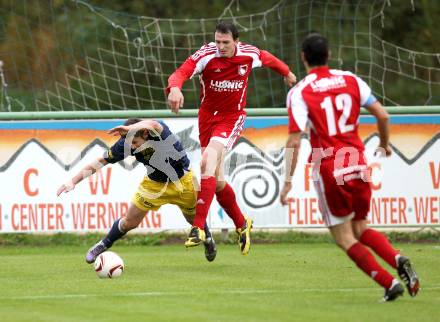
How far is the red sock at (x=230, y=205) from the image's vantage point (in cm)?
1061

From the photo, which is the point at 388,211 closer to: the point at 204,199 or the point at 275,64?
the point at 275,64

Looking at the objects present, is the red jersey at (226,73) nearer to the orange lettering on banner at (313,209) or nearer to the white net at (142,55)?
the orange lettering on banner at (313,209)

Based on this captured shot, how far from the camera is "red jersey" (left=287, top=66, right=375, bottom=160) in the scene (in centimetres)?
747

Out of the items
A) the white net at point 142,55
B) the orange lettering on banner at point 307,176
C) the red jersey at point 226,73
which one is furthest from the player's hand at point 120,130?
the white net at point 142,55

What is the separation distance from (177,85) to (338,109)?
8.23 feet

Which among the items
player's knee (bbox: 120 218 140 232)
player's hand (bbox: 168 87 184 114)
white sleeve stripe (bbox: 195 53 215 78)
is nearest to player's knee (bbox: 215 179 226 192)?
player's knee (bbox: 120 218 140 232)

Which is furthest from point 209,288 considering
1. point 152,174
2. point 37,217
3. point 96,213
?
point 37,217

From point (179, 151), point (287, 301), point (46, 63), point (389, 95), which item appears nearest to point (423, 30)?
point (389, 95)

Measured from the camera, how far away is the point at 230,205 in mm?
10672

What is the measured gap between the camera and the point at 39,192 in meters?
12.7

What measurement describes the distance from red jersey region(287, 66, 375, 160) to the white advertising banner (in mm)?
5161

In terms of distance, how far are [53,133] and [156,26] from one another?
173 inches

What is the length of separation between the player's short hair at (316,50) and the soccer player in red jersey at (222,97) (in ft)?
8.58

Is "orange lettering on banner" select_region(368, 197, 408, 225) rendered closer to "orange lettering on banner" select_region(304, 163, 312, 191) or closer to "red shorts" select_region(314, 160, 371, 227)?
"orange lettering on banner" select_region(304, 163, 312, 191)
